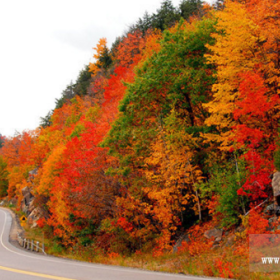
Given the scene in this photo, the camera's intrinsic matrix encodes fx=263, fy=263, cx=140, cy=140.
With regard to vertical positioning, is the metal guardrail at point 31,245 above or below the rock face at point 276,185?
below

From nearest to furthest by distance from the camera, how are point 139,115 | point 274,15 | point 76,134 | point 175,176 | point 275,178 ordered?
point 275,178 < point 274,15 < point 175,176 < point 139,115 < point 76,134

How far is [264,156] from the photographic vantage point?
1373cm

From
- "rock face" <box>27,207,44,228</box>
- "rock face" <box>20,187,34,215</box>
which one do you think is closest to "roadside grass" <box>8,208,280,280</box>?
"rock face" <box>27,207,44,228</box>

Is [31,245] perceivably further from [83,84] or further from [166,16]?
[83,84]

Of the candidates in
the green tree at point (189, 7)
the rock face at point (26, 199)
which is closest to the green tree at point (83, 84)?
the rock face at point (26, 199)

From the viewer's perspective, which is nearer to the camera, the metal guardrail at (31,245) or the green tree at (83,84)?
the metal guardrail at (31,245)

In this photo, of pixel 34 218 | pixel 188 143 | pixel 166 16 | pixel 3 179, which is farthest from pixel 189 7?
pixel 3 179

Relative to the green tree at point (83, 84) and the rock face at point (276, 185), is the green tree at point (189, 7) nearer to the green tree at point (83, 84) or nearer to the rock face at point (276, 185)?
the green tree at point (83, 84)

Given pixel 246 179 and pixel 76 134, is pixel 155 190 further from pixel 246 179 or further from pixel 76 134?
pixel 76 134

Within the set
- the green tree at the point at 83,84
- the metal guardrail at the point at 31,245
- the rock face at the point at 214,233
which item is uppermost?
the green tree at the point at 83,84

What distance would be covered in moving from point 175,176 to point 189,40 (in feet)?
31.1

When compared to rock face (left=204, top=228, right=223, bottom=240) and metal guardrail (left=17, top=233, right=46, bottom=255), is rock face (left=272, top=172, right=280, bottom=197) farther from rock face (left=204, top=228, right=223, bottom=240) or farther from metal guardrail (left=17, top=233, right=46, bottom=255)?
metal guardrail (left=17, top=233, right=46, bottom=255)

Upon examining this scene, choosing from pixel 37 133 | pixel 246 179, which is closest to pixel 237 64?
pixel 246 179

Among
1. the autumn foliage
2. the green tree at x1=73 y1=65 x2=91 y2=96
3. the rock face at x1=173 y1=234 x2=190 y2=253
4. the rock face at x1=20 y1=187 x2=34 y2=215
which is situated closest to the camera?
the autumn foliage
